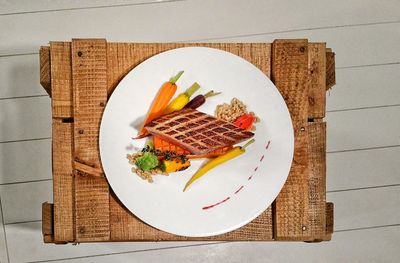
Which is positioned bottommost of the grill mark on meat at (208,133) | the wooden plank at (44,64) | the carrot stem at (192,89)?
the grill mark on meat at (208,133)

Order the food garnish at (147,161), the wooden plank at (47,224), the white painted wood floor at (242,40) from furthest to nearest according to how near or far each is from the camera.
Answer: the white painted wood floor at (242,40)
the wooden plank at (47,224)
the food garnish at (147,161)

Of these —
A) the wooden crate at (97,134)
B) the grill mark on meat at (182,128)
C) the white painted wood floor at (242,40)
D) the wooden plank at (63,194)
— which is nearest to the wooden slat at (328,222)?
the wooden crate at (97,134)

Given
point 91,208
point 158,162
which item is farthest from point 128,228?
point 158,162

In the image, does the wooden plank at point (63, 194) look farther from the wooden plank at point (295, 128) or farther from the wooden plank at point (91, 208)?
the wooden plank at point (295, 128)

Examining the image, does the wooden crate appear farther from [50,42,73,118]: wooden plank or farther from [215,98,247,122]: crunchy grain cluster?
[215,98,247,122]: crunchy grain cluster

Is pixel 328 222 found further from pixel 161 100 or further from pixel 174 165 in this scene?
pixel 161 100

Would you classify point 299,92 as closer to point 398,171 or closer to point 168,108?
point 168,108

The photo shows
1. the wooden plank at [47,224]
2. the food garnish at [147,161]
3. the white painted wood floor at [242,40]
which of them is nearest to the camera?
the food garnish at [147,161]
